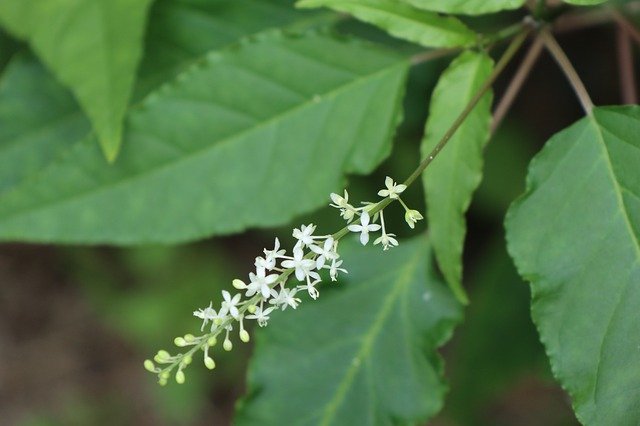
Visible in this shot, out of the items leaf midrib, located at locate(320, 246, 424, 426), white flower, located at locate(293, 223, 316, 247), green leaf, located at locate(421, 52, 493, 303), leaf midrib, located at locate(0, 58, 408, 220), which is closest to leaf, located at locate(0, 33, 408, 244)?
leaf midrib, located at locate(0, 58, 408, 220)

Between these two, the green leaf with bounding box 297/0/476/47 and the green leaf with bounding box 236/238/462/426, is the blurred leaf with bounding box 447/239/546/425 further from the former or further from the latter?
the green leaf with bounding box 297/0/476/47

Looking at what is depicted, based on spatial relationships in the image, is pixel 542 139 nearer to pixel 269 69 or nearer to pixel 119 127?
pixel 269 69

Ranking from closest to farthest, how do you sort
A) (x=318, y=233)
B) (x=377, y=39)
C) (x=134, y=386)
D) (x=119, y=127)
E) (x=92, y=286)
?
1. (x=119, y=127)
2. (x=377, y=39)
3. (x=318, y=233)
4. (x=92, y=286)
5. (x=134, y=386)

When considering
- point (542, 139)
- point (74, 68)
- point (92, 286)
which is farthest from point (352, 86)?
point (92, 286)

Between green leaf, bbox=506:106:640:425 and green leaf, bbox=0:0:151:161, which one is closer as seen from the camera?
green leaf, bbox=506:106:640:425

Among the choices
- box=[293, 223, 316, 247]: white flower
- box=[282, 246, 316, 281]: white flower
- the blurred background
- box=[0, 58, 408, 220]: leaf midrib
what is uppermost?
box=[293, 223, 316, 247]: white flower

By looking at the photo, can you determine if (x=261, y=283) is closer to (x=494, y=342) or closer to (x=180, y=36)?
(x=180, y=36)

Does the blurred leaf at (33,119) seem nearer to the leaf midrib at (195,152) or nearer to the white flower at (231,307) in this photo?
the leaf midrib at (195,152)
